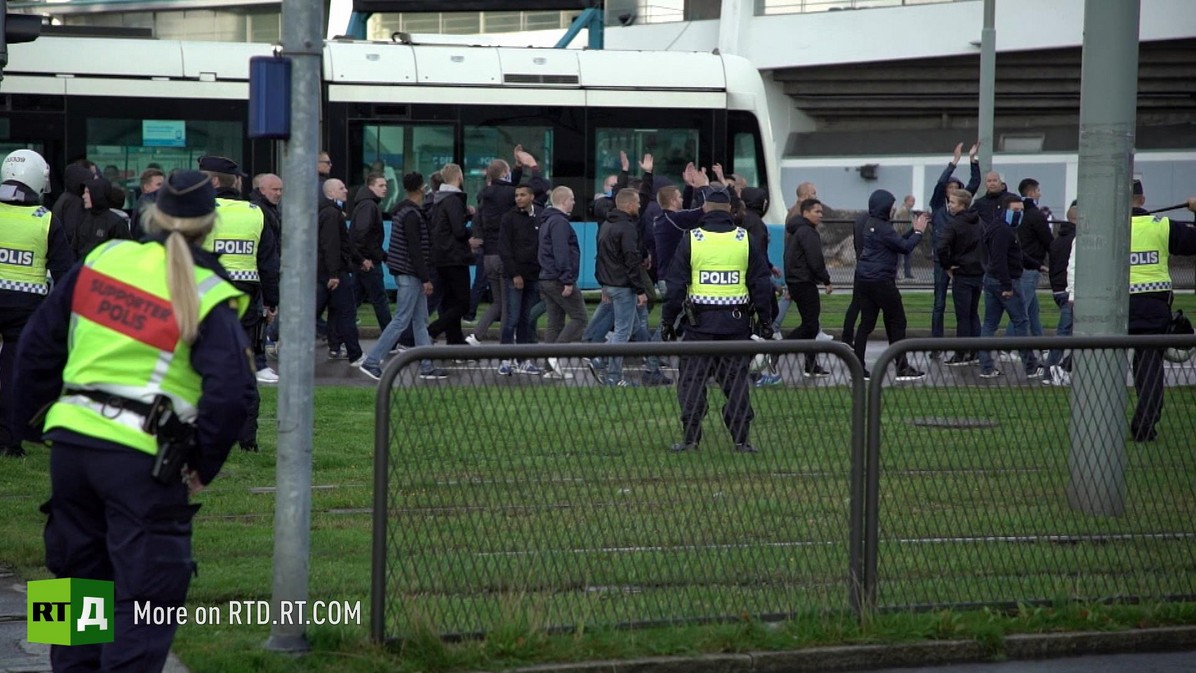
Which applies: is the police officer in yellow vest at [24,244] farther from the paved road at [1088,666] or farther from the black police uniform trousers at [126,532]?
the paved road at [1088,666]

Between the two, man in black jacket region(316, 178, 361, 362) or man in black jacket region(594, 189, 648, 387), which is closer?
man in black jacket region(594, 189, 648, 387)

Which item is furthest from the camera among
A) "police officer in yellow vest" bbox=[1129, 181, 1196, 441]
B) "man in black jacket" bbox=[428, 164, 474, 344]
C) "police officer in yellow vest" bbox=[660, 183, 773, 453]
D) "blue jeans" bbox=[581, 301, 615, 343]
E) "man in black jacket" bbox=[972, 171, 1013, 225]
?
"man in black jacket" bbox=[972, 171, 1013, 225]

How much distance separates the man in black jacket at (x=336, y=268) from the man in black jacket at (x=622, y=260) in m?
2.30

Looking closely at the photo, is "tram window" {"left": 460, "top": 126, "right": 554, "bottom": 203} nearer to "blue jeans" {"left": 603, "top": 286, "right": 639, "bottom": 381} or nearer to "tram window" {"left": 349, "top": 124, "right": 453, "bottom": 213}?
"tram window" {"left": 349, "top": 124, "right": 453, "bottom": 213}

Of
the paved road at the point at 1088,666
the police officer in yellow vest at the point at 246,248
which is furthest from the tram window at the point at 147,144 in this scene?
the paved road at the point at 1088,666

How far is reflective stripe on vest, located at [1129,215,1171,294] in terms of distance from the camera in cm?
1119

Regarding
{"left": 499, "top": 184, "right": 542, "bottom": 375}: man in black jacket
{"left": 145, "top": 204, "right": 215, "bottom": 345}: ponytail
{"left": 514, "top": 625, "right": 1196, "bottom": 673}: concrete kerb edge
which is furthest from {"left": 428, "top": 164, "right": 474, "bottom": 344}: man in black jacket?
{"left": 145, "top": 204, "right": 215, "bottom": 345}: ponytail

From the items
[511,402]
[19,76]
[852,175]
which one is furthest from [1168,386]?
[852,175]

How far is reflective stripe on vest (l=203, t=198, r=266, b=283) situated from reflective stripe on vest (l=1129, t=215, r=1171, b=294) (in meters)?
5.80

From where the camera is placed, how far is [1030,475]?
256 inches

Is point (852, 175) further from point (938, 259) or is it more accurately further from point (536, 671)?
point (536, 671)

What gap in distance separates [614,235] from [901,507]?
8.17 metres

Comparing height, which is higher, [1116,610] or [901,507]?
[901,507]

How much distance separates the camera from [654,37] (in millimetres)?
45250
